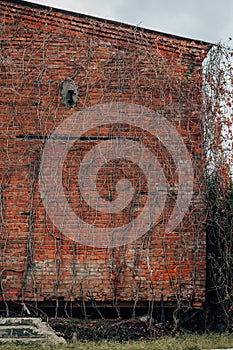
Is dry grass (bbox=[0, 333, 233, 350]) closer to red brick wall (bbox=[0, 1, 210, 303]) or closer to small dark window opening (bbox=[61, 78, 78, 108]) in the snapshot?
red brick wall (bbox=[0, 1, 210, 303])

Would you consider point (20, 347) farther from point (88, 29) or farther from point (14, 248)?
point (88, 29)

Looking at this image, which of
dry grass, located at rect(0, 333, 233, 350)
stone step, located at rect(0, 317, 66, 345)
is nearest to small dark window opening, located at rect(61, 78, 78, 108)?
stone step, located at rect(0, 317, 66, 345)

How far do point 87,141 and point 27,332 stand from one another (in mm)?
2963

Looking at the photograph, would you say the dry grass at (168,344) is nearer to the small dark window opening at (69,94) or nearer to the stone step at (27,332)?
the stone step at (27,332)

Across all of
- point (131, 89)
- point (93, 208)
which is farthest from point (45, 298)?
point (131, 89)

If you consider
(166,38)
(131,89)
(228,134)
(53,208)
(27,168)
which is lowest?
(53,208)

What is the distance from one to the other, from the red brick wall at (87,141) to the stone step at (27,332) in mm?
858

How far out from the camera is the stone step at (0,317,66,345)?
6.98 m

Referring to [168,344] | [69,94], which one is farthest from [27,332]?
[69,94]

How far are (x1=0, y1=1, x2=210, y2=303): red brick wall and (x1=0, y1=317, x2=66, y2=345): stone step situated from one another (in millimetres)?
858

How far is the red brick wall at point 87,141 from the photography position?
8.45m

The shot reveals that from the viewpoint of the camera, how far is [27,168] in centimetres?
859

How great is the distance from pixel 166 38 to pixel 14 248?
156 inches

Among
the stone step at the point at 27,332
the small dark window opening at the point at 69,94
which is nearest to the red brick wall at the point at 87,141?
the small dark window opening at the point at 69,94
